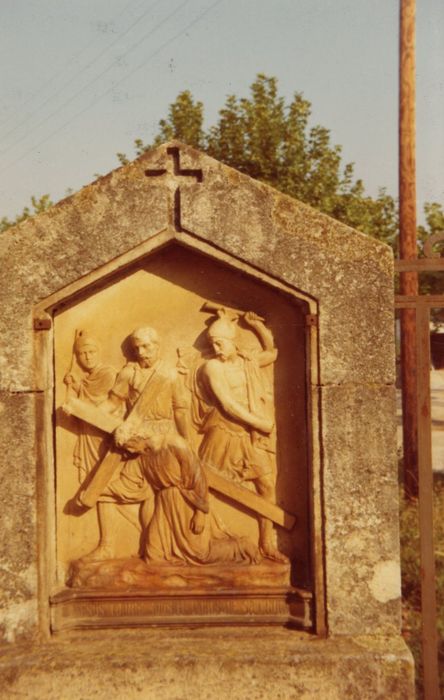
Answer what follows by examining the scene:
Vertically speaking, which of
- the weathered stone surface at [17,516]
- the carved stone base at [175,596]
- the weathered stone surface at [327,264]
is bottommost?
the carved stone base at [175,596]

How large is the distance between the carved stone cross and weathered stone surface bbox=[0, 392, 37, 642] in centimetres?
133

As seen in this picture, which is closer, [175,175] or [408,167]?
[175,175]

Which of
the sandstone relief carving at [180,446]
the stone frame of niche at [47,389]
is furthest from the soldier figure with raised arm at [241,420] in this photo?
the stone frame of niche at [47,389]

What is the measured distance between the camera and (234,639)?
3926 mm

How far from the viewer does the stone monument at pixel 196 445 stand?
386 cm

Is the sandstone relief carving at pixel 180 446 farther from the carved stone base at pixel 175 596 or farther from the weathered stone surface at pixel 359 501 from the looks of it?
the weathered stone surface at pixel 359 501

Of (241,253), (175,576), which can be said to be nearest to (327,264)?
(241,253)

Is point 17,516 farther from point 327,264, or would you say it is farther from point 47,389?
point 327,264

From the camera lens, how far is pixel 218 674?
3771 mm

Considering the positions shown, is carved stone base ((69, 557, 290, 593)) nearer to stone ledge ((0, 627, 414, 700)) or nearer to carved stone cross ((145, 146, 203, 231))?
stone ledge ((0, 627, 414, 700))

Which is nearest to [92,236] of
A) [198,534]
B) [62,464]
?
[62,464]

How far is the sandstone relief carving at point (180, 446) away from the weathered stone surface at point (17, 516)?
277 millimetres

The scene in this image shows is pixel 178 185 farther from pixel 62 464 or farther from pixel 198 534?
pixel 198 534

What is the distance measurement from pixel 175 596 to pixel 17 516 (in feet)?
3.32
